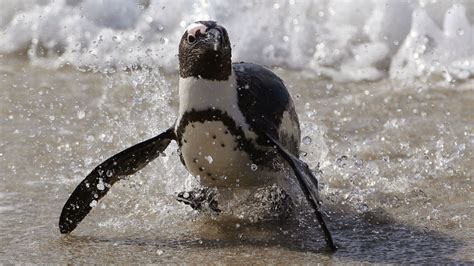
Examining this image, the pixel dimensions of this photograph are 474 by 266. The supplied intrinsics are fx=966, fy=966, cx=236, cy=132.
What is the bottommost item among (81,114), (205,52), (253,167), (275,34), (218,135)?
(81,114)

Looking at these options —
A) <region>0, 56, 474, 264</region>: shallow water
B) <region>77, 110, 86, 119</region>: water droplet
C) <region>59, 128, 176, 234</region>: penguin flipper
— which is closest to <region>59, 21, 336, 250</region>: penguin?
<region>59, 128, 176, 234</region>: penguin flipper

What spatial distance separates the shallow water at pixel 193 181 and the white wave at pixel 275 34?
292mm

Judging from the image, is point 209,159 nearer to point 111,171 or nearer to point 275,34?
point 111,171

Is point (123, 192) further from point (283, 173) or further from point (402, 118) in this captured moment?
point (402, 118)

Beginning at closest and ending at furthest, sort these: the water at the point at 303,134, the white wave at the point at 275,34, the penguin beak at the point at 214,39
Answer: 1. the penguin beak at the point at 214,39
2. the water at the point at 303,134
3. the white wave at the point at 275,34

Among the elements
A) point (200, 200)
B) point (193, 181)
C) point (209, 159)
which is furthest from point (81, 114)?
point (209, 159)

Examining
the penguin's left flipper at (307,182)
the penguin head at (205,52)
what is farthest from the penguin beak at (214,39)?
the penguin's left flipper at (307,182)

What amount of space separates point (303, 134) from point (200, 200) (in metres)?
1.21

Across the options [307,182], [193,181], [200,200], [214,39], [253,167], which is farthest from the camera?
[193,181]

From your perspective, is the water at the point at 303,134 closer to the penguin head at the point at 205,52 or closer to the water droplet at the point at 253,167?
the water droplet at the point at 253,167

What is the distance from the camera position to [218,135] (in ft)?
11.3

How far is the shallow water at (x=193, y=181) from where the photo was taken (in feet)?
11.2

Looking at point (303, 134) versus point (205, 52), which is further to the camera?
point (303, 134)

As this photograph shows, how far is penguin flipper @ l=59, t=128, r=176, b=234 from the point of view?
11.9ft
